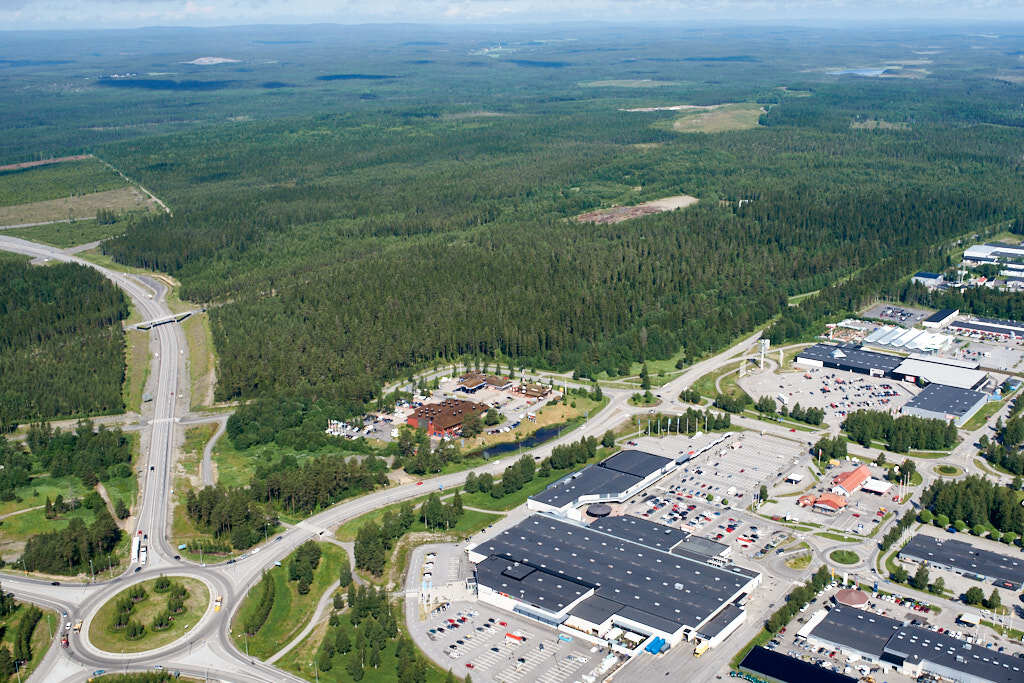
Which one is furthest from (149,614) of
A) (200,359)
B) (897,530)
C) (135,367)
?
(135,367)

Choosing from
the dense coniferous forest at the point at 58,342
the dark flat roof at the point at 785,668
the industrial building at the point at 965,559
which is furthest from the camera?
the dense coniferous forest at the point at 58,342

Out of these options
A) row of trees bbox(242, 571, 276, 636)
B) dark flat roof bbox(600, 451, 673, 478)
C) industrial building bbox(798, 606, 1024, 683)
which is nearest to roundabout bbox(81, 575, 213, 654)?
row of trees bbox(242, 571, 276, 636)

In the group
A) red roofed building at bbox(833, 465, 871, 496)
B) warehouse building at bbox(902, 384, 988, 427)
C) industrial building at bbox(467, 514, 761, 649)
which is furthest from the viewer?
warehouse building at bbox(902, 384, 988, 427)

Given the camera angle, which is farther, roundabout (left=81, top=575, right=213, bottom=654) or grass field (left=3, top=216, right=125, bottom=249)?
grass field (left=3, top=216, right=125, bottom=249)

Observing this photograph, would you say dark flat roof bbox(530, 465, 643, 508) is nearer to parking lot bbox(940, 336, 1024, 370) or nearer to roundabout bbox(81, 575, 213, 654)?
roundabout bbox(81, 575, 213, 654)

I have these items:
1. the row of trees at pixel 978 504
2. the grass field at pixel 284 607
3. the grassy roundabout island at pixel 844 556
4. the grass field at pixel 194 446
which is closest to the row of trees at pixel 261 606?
the grass field at pixel 284 607

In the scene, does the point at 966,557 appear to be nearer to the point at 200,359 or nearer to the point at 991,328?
the point at 991,328

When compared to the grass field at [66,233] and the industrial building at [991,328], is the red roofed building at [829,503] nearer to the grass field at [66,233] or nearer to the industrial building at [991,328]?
the industrial building at [991,328]
